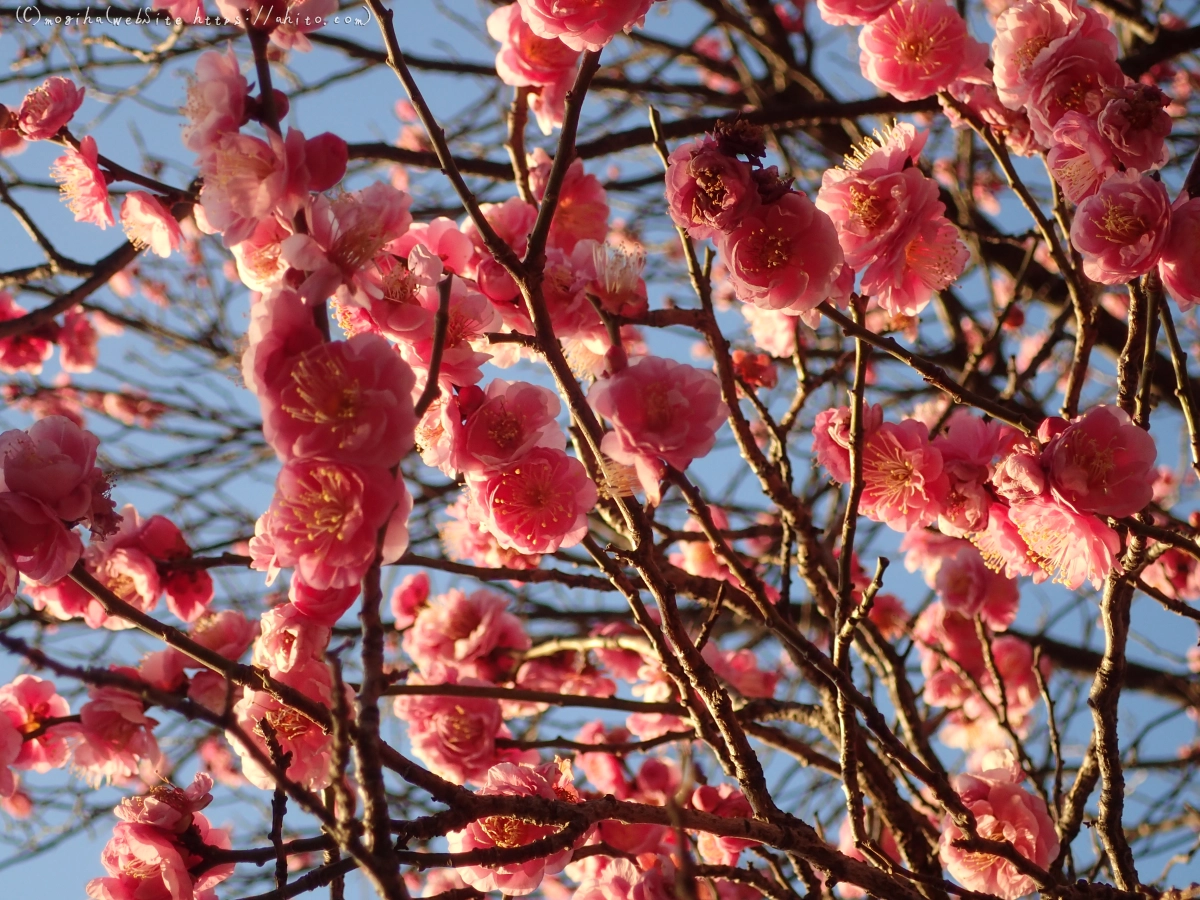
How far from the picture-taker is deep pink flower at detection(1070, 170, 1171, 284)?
1.43 meters

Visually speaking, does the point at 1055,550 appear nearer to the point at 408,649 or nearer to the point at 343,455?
the point at 343,455

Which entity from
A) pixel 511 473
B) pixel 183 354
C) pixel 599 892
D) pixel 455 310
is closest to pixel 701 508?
pixel 511 473

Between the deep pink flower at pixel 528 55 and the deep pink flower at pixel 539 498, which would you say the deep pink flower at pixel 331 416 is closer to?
the deep pink flower at pixel 539 498

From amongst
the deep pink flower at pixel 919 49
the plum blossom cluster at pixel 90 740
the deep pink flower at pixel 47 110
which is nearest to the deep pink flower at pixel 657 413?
the deep pink flower at pixel 919 49

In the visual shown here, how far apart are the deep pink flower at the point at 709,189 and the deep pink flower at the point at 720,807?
1.23m

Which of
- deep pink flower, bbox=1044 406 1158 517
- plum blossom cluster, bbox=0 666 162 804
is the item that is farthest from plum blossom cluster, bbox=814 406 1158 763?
plum blossom cluster, bbox=0 666 162 804

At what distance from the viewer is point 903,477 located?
171 centimetres

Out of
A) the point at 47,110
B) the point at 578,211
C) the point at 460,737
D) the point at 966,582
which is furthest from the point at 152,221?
the point at 966,582

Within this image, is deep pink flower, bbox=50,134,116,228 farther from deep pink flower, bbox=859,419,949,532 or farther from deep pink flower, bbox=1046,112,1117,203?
deep pink flower, bbox=1046,112,1117,203

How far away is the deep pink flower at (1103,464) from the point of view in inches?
55.4

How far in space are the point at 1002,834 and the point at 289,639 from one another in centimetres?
125

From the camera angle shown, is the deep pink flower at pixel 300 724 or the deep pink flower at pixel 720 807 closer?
the deep pink flower at pixel 300 724

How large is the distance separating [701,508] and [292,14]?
883 mm

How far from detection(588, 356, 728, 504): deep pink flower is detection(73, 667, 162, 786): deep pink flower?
1.26 metres
